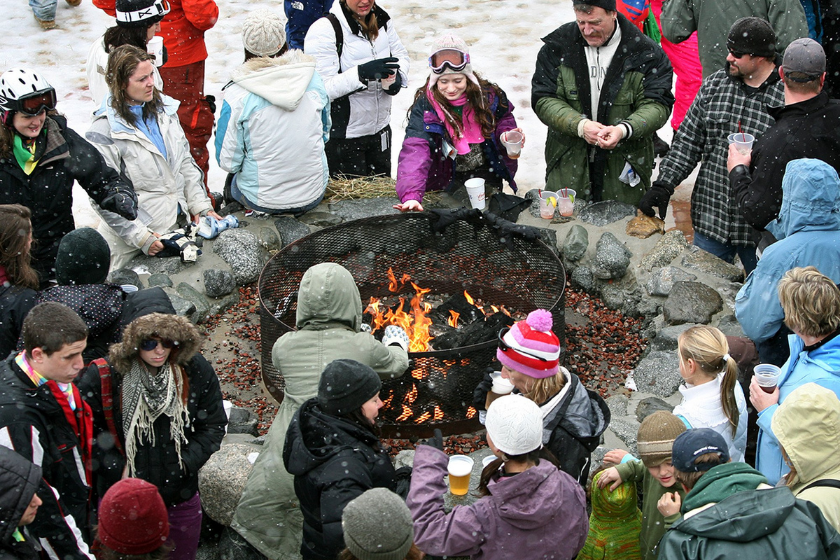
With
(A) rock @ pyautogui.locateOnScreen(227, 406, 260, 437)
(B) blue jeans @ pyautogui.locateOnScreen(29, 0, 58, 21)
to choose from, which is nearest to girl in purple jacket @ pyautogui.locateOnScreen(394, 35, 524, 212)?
(A) rock @ pyautogui.locateOnScreen(227, 406, 260, 437)

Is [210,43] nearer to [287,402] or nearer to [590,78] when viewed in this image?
[590,78]

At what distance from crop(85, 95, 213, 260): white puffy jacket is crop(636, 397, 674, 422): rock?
3.35 m

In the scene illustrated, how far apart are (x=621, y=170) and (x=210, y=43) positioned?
273 inches

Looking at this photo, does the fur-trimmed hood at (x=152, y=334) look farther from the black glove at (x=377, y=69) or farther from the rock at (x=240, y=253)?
the black glove at (x=377, y=69)

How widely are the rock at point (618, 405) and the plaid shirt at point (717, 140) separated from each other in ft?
4.85

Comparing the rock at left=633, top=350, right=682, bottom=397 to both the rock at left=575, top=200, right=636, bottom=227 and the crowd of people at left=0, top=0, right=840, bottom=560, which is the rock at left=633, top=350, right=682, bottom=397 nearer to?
the crowd of people at left=0, top=0, right=840, bottom=560

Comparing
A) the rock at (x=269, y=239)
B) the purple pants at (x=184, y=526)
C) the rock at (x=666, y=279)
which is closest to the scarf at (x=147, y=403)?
the purple pants at (x=184, y=526)

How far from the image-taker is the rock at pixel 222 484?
4.34 m

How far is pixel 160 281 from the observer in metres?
5.93

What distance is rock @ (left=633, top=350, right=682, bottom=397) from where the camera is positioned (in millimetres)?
5055

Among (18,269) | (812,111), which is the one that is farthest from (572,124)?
(18,269)

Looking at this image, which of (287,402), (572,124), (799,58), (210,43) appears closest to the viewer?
(287,402)

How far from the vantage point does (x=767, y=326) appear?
439 cm

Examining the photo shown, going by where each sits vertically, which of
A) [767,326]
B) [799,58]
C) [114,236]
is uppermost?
[799,58]
